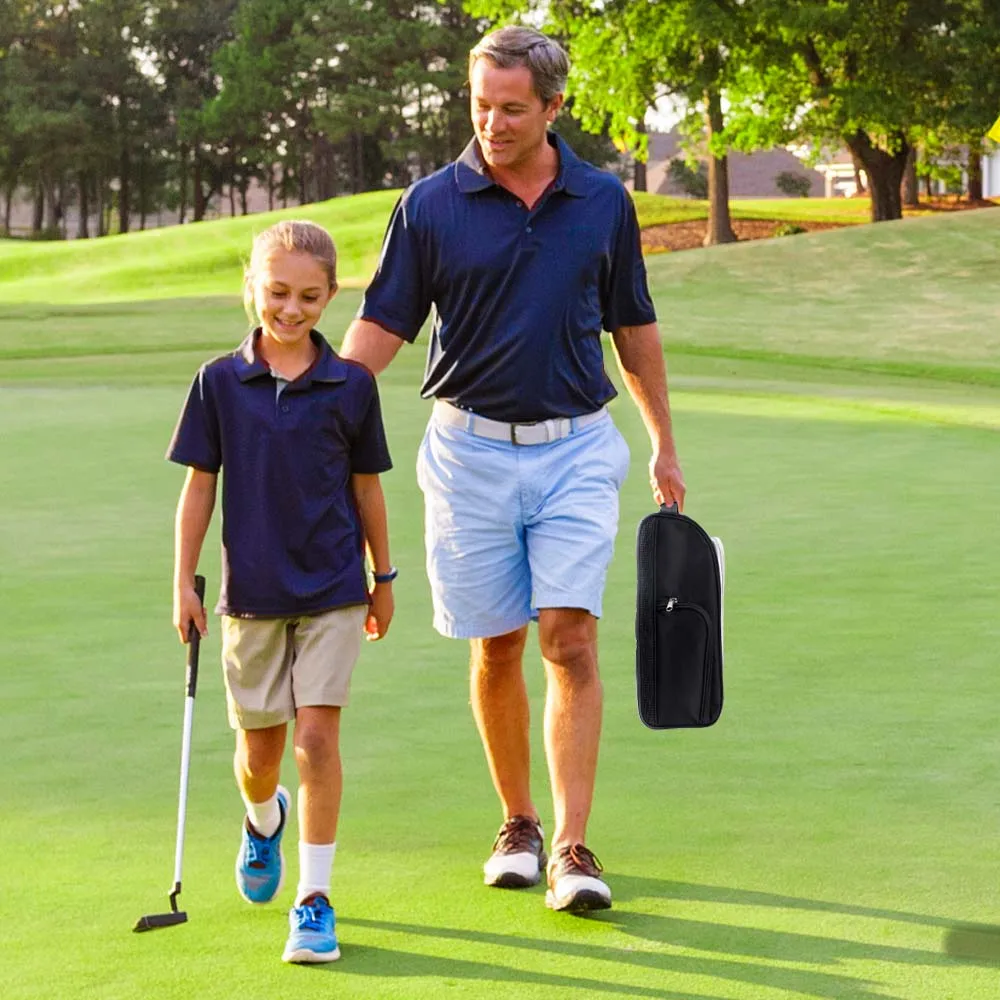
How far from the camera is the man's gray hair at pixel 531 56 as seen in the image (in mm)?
4949

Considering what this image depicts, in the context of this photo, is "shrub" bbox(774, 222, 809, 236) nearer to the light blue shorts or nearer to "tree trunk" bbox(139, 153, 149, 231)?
the light blue shorts

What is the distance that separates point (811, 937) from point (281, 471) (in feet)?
4.91

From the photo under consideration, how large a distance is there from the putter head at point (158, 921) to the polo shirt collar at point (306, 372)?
1.15 meters

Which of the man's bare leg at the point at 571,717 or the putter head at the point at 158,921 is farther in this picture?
the man's bare leg at the point at 571,717

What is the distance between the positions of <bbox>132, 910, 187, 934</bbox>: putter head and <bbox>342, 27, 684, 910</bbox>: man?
83 cm

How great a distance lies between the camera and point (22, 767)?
589cm

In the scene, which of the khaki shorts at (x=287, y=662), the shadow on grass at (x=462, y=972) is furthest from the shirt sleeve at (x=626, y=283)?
the shadow on grass at (x=462, y=972)

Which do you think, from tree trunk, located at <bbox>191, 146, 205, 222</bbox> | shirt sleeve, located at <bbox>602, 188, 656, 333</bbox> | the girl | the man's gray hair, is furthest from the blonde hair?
tree trunk, located at <bbox>191, 146, 205, 222</bbox>

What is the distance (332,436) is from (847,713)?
2.52 meters

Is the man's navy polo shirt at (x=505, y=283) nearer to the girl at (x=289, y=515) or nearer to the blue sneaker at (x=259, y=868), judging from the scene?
the girl at (x=289, y=515)

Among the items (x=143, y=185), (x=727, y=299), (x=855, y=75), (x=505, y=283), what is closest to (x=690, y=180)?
(x=143, y=185)

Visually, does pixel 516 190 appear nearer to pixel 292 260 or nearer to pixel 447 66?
pixel 292 260

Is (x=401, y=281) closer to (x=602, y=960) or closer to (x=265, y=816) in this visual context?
(x=265, y=816)

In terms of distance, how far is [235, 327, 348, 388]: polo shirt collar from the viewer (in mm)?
4547
